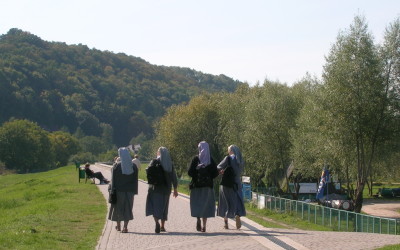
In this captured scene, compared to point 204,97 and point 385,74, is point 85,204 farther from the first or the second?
point 204,97

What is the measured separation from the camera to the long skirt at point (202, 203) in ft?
45.9

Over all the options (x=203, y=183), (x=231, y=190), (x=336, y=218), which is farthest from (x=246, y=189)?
(x=203, y=183)

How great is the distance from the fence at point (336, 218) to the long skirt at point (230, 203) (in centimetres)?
957

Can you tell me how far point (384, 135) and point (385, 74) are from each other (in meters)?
3.21

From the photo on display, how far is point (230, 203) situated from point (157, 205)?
65.3 inches

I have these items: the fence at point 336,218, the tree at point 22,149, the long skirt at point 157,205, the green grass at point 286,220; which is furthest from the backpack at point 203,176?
the tree at point 22,149

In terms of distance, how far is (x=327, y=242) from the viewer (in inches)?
460

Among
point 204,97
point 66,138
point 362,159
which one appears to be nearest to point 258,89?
point 204,97

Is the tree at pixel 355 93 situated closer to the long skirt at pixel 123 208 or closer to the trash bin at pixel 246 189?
the trash bin at pixel 246 189

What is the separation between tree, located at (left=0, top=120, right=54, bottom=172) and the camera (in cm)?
11794

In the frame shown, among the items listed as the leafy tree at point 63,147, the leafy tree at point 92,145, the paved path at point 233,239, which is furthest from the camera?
the leafy tree at point 92,145

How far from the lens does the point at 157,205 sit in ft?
46.4

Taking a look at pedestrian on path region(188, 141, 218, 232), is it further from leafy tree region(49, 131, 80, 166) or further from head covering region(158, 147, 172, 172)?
leafy tree region(49, 131, 80, 166)

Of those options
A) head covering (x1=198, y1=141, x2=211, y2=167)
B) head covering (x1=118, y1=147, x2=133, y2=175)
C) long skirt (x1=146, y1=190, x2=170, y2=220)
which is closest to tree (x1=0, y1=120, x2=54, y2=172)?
head covering (x1=118, y1=147, x2=133, y2=175)
